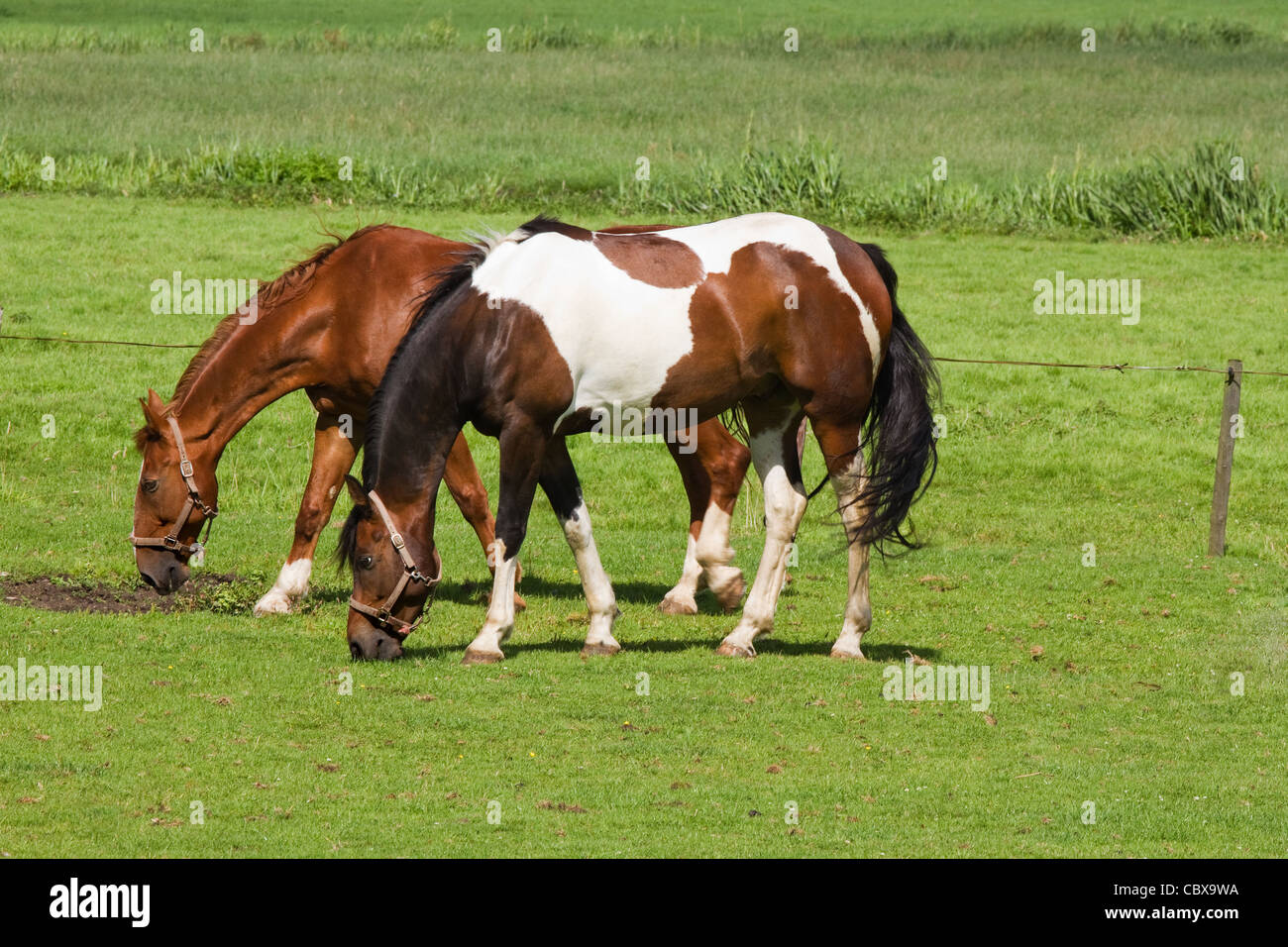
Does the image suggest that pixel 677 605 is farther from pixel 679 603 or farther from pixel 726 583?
pixel 726 583

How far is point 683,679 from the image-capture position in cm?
1001

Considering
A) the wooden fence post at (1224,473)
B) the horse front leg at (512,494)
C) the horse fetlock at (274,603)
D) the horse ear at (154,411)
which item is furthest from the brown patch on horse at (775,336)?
the wooden fence post at (1224,473)

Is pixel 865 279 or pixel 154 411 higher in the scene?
pixel 865 279

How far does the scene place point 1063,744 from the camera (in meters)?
9.00

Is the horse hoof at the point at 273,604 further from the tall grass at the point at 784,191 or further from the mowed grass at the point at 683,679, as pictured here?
the tall grass at the point at 784,191

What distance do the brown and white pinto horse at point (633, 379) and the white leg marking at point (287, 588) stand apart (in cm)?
178

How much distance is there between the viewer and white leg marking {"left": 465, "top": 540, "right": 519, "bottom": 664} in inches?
396

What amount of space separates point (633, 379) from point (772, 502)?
1.30 metres

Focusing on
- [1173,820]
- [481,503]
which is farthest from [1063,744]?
[481,503]

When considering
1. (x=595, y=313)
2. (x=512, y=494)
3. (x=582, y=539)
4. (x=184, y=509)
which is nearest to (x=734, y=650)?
(x=582, y=539)

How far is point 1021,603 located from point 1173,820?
4.88 m

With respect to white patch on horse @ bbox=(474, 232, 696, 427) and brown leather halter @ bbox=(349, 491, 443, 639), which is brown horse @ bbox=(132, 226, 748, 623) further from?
brown leather halter @ bbox=(349, 491, 443, 639)

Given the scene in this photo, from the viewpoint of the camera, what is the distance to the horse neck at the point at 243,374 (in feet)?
36.3

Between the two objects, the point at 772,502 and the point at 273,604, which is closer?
the point at 772,502
